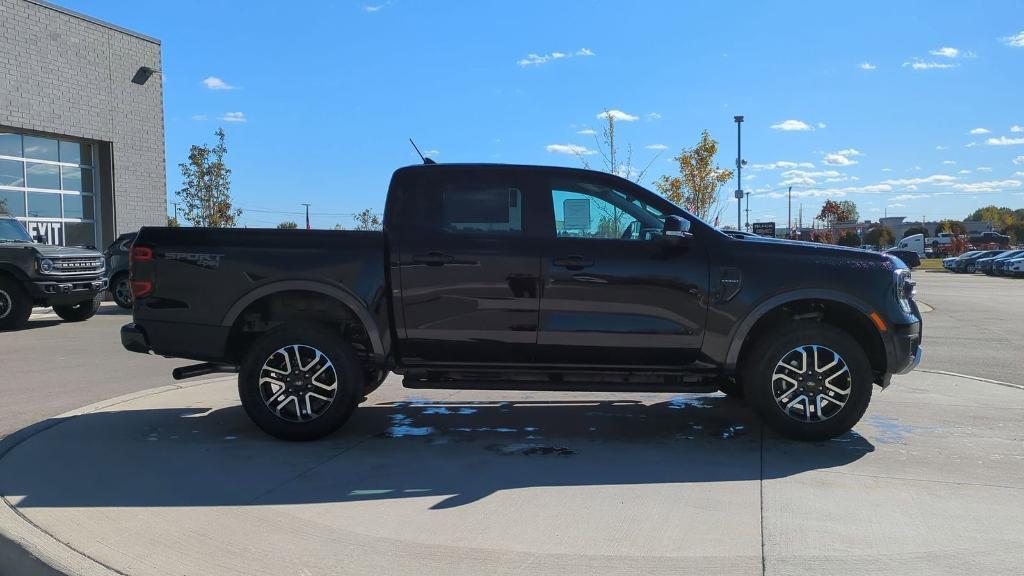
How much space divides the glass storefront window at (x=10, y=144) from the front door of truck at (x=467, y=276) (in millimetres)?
19939

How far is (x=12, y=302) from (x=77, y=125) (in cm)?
1084

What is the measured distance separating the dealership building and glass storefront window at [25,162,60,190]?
28mm

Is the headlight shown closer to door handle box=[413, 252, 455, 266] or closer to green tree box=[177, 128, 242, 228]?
door handle box=[413, 252, 455, 266]

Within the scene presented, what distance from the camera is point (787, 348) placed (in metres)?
5.32

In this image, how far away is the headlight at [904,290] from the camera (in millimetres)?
5410

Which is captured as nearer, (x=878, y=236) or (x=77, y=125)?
(x=77, y=125)

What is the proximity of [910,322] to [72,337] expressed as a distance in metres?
12.1

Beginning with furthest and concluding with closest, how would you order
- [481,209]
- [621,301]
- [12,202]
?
[12,202] → [481,209] → [621,301]

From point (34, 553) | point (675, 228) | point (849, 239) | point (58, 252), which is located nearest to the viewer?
point (34, 553)

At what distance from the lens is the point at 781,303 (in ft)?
17.5

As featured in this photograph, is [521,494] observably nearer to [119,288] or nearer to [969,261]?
[119,288]

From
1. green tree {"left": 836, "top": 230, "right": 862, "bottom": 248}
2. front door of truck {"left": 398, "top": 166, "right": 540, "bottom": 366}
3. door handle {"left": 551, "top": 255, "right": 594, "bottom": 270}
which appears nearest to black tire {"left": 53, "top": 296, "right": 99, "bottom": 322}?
front door of truck {"left": 398, "top": 166, "right": 540, "bottom": 366}

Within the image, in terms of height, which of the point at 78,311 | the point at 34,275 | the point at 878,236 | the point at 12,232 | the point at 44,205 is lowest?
the point at 78,311

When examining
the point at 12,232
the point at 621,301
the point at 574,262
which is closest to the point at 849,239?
the point at 12,232
